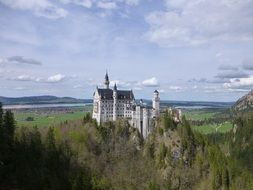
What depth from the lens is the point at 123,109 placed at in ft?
486

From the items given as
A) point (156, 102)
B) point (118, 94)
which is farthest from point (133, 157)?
point (118, 94)

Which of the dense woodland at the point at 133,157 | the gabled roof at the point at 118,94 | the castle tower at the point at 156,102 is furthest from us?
the castle tower at the point at 156,102

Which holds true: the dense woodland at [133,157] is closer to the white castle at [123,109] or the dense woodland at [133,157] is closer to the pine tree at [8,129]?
the white castle at [123,109]

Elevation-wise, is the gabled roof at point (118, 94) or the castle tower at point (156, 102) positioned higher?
the gabled roof at point (118, 94)

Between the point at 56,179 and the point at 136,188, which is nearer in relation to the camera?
the point at 56,179

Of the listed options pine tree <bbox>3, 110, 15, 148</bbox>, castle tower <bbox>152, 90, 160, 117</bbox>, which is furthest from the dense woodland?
pine tree <bbox>3, 110, 15, 148</bbox>

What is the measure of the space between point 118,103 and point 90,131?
60.6 ft

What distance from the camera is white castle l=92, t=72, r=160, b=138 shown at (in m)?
144

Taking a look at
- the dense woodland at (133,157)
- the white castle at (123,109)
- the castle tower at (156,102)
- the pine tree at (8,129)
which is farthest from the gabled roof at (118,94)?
the pine tree at (8,129)

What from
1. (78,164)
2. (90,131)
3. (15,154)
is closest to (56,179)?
(15,154)

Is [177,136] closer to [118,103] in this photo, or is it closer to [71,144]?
[118,103]

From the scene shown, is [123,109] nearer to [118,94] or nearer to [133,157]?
[118,94]

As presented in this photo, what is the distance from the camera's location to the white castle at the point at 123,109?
144 metres

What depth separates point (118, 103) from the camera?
147 meters
